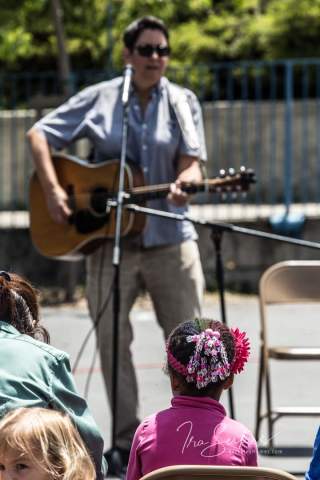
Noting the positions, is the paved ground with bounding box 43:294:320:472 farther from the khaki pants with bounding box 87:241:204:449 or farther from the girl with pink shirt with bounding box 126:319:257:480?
the girl with pink shirt with bounding box 126:319:257:480

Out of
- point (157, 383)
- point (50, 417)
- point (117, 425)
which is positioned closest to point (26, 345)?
point (50, 417)

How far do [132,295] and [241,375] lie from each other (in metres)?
1.72

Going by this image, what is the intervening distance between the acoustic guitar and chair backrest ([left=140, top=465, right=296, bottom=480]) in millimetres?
2540

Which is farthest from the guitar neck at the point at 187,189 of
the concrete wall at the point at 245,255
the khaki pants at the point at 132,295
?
the concrete wall at the point at 245,255

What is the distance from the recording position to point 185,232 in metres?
5.72

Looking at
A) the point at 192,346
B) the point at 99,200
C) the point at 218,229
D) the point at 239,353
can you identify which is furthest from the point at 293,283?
the point at 192,346

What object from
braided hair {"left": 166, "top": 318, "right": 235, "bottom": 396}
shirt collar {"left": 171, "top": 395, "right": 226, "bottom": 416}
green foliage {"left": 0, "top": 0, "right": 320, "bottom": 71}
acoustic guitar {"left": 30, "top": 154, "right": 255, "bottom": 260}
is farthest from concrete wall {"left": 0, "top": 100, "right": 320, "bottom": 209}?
shirt collar {"left": 171, "top": 395, "right": 226, "bottom": 416}

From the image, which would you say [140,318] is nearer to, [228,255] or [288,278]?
[228,255]

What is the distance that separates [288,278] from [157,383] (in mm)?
1371

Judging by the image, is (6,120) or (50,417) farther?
(6,120)

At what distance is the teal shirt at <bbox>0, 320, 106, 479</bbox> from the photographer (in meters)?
3.49

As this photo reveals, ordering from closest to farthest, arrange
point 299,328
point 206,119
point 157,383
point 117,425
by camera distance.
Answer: point 117,425 < point 157,383 < point 299,328 < point 206,119

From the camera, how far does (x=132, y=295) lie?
5707 mm

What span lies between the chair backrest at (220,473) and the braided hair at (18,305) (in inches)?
36.5
